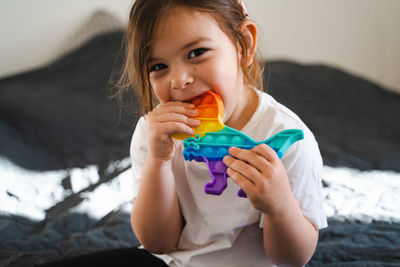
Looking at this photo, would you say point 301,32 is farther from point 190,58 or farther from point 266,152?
point 266,152

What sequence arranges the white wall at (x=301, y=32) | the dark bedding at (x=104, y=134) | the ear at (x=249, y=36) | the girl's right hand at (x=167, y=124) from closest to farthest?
the girl's right hand at (x=167, y=124) → the ear at (x=249, y=36) → the dark bedding at (x=104, y=134) → the white wall at (x=301, y=32)

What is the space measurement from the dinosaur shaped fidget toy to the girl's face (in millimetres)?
77

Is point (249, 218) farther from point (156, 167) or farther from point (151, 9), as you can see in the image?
point (151, 9)

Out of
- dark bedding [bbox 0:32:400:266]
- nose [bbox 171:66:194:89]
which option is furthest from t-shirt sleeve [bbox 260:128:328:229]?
dark bedding [bbox 0:32:400:266]

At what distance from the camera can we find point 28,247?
1.14 meters

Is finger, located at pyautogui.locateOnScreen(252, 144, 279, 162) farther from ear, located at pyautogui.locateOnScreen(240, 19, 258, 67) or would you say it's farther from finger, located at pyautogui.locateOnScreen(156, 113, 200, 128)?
ear, located at pyautogui.locateOnScreen(240, 19, 258, 67)

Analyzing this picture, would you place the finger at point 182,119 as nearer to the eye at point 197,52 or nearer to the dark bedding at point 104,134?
the eye at point 197,52

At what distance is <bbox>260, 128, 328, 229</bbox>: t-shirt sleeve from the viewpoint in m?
0.74

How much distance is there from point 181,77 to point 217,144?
150 mm

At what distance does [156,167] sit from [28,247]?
613 mm

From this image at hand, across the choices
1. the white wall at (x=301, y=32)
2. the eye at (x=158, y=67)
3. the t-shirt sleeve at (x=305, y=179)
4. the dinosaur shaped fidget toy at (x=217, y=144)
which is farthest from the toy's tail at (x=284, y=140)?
the white wall at (x=301, y=32)

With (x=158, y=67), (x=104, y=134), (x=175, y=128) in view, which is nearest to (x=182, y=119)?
(x=175, y=128)

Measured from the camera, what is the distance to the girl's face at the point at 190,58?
2.34 feet

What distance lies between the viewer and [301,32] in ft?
9.03
